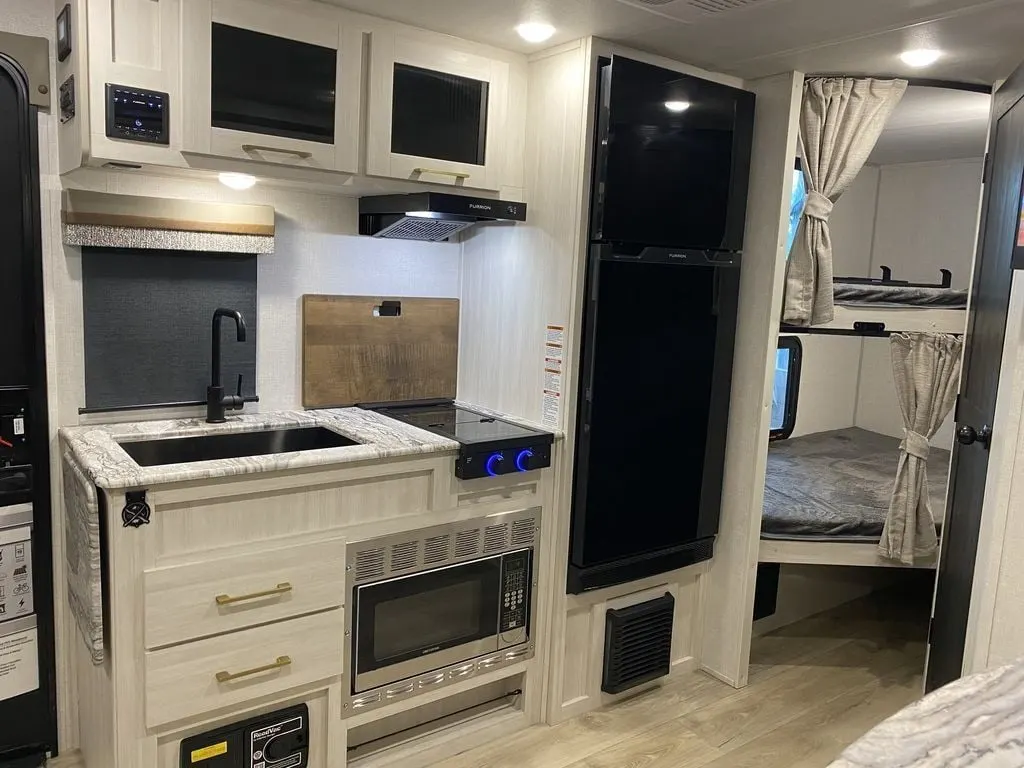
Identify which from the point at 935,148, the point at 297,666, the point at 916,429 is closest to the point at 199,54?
the point at 297,666

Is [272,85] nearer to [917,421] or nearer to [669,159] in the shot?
[669,159]

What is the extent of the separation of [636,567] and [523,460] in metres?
0.65

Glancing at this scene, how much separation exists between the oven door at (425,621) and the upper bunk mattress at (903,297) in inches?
65.4

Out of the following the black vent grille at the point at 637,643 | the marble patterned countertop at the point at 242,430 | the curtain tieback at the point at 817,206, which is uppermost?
the curtain tieback at the point at 817,206

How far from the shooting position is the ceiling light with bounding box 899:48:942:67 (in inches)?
99.4

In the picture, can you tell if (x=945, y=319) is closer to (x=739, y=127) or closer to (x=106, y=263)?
(x=739, y=127)

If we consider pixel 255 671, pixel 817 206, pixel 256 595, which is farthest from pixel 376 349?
pixel 817 206

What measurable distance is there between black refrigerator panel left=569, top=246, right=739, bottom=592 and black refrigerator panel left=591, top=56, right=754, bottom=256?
0.41 feet

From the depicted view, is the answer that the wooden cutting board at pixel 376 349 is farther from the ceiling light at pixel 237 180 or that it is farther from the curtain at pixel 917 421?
the curtain at pixel 917 421

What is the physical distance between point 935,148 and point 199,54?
347 cm

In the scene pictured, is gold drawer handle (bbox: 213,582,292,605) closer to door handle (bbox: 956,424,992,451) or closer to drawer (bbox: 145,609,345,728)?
drawer (bbox: 145,609,345,728)

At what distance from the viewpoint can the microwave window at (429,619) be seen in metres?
2.38

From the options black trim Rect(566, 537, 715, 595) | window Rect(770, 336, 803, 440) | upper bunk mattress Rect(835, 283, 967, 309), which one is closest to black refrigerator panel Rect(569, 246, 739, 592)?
black trim Rect(566, 537, 715, 595)

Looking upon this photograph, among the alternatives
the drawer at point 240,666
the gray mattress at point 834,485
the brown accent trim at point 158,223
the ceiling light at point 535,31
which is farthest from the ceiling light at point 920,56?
the drawer at point 240,666
